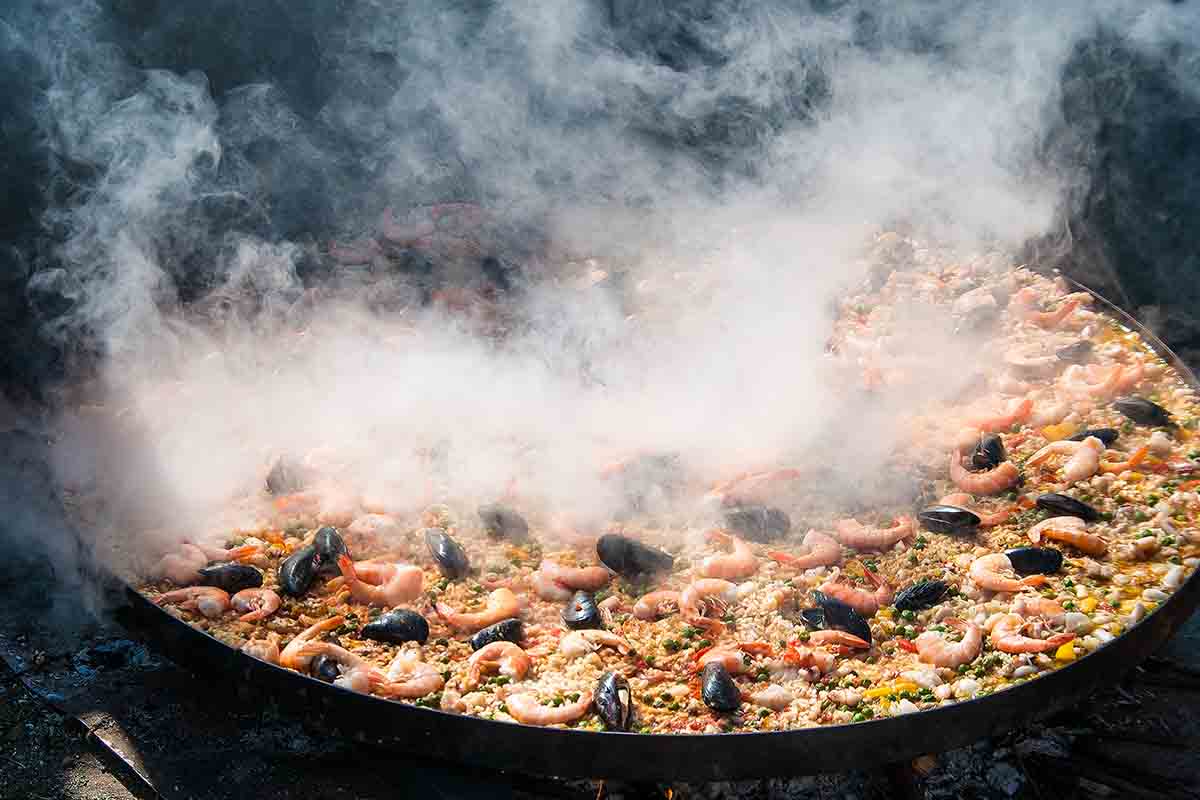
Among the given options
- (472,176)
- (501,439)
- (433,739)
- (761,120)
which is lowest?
(433,739)

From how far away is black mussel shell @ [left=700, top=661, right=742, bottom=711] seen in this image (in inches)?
188

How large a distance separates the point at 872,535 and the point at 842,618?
91 cm

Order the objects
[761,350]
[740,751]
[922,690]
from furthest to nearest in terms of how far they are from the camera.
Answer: [761,350] → [922,690] → [740,751]

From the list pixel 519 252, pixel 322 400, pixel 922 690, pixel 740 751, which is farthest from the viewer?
pixel 519 252

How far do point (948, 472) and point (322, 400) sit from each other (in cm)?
493

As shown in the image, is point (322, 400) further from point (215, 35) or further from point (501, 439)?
point (215, 35)

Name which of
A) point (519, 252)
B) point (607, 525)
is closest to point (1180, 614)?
point (607, 525)

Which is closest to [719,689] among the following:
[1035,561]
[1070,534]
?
[1035,561]

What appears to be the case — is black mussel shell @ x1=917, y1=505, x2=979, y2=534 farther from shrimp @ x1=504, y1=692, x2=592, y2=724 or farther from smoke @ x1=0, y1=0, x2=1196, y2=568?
shrimp @ x1=504, y1=692, x2=592, y2=724

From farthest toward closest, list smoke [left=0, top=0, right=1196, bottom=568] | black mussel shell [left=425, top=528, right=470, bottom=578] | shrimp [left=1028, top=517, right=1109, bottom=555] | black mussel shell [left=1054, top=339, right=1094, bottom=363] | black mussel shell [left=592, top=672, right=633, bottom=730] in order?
black mussel shell [left=1054, top=339, right=1094, bottom=363], smoke [left=0, top=0, right=1196, bottom=568], black mussel shell [left=425, top=528, right=470, bottom=578], shrimp [left=1028, top=517, right=1109, bottom=555], black mussel shell [left=592, top=672, right=633, bottom=730]

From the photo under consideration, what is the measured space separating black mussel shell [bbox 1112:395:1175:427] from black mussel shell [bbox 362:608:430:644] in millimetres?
5136

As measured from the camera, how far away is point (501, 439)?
7.46 m


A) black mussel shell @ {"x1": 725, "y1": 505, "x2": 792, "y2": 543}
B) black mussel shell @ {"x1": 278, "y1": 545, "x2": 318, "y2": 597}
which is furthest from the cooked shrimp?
black mussel shell @ {"x1": 278, "y1": 545, "x2": 318, "y2": 597}

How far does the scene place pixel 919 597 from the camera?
549 centimetres
